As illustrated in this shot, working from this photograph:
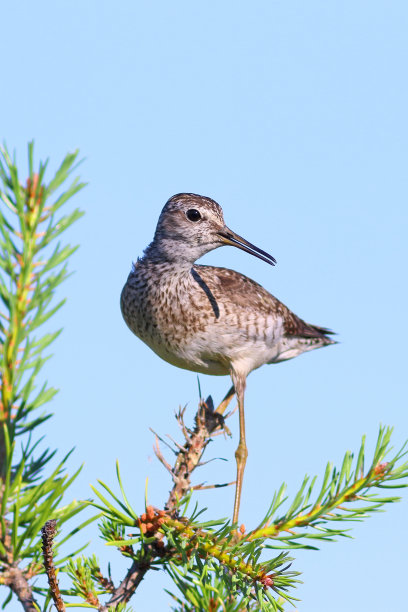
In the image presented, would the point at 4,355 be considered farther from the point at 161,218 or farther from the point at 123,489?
the point at 161,218

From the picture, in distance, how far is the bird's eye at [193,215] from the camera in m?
7.49

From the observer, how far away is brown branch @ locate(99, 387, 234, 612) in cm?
344

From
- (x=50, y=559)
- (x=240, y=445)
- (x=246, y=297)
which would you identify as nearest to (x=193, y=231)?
→ (x=246, y=297)

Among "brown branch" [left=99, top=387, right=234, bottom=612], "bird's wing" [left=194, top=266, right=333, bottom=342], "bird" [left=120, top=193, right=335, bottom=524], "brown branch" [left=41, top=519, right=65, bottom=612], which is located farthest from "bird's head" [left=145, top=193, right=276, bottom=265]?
"brown branch" [left=41, top=519, right=65, bottom=612]

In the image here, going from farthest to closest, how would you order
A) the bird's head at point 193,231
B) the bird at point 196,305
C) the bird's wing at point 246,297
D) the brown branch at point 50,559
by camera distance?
the bird's wing at point 246,297 < the bird's head at point 193,231 < the bird at point 196,305 < the brown branch at point 50,559

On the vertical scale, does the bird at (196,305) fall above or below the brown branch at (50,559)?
above

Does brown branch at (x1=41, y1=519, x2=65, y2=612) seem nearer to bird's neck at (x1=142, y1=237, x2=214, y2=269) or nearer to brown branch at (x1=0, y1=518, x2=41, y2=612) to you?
brown branch at (x1=0, y1=518, x2=41, y2=612)

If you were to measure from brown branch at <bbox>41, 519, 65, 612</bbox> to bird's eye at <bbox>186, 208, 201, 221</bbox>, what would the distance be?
5.23 metres

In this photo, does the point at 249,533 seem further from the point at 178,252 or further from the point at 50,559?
the point at 178,252

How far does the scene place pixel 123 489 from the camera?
11.1 feet

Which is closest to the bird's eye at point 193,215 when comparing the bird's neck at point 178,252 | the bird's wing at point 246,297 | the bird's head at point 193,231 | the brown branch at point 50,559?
the bird's head at point 193,231

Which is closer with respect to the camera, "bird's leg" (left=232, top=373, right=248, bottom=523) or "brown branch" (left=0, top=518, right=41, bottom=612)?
"brown branch" (left=0, top=518, right=41, bottom=612)

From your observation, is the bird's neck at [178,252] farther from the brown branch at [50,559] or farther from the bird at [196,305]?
the brown branch at [50,559]

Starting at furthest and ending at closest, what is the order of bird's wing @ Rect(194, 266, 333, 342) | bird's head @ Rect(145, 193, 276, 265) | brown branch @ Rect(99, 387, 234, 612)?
bird's wing @ Rect(194, 266, 333, 342) → bird's head @ Rect(145, 193, 276, 265) → brown branch @ Rect(99, 387, 234, 612)
